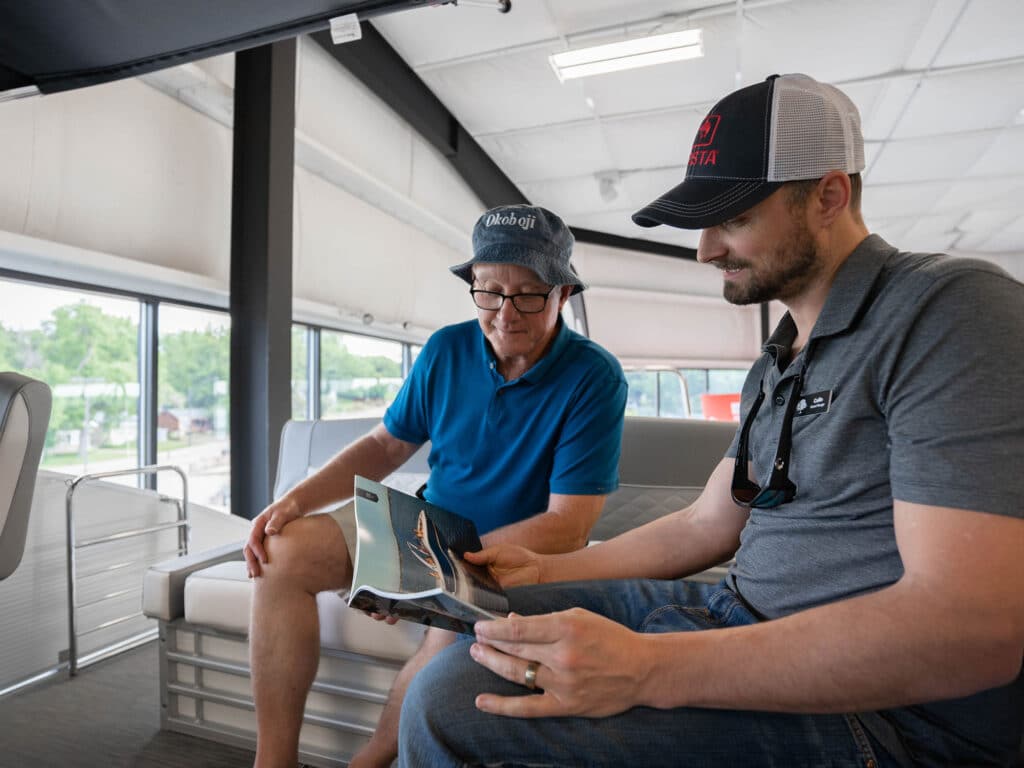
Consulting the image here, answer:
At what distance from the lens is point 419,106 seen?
575cm

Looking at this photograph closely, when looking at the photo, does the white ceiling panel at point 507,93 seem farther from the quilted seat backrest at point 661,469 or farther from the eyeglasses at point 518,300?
the eyeglasses at point 518,300

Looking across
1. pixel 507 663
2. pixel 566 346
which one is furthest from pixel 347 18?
pixel 507 663

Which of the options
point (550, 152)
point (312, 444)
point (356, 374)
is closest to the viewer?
point (312, 444)

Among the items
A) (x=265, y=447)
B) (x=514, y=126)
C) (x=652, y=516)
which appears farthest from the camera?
(x=514, y=126)

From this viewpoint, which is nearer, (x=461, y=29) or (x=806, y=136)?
(x=806, y=136)

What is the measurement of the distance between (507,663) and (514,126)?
6.30 metres

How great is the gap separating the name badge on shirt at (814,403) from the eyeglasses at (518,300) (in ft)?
2.79

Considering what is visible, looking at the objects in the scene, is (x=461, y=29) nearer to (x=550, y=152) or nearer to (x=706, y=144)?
(x=550, y=152)

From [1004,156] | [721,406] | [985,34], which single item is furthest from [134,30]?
[1004,156]

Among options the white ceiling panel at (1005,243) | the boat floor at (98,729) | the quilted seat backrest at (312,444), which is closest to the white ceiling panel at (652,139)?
the quilted seat backrest at (312,444)

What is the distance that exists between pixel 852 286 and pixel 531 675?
2.26 ft

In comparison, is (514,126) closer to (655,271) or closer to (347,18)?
(347,18)

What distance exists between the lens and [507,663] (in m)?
0.80

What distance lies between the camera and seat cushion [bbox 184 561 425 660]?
5.47 feet
